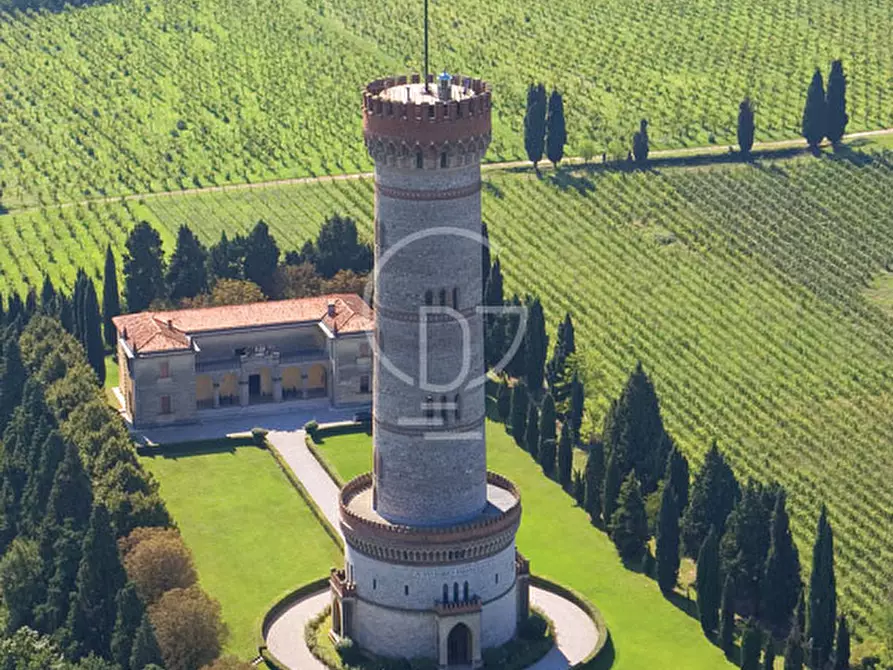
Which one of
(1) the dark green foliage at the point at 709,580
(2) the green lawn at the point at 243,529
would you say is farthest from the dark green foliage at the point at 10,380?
(1) the dark green foliage at the point at 709,580

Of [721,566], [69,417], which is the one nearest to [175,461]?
[69,417]

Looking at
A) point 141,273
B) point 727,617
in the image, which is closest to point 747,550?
point 727,617

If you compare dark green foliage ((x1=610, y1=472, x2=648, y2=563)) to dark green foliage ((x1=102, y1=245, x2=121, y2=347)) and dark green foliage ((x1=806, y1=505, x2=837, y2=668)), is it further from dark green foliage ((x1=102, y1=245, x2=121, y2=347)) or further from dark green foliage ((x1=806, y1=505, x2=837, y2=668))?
dark green foliage ((x1=102, y1=245, x2=121, y2=347))

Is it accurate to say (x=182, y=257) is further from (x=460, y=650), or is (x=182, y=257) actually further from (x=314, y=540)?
(x=460, y=650)

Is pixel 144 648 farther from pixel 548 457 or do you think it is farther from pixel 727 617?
pixel 548 457

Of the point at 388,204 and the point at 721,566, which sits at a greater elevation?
the point at 388,204

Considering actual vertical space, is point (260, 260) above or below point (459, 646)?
above
